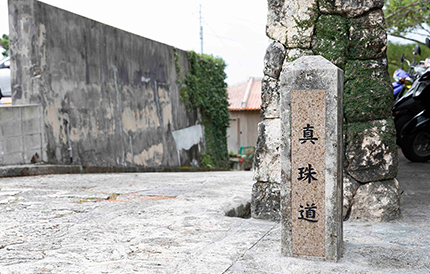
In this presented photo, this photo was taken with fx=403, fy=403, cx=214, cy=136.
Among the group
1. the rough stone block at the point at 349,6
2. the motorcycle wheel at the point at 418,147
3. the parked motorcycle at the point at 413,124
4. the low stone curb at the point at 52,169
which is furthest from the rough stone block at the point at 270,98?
the motorcycle wheel at the point at 418,147

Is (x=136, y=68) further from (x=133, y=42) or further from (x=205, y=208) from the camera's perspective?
(x=205, y=208)

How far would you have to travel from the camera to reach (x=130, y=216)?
3518 millimetres

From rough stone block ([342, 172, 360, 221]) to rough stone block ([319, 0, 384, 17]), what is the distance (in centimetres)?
138

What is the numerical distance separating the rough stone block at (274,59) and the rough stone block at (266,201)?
3.23 feet

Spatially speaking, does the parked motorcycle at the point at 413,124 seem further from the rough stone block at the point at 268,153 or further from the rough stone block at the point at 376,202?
the rough stone block at the point at 268,153

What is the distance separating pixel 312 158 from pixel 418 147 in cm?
556

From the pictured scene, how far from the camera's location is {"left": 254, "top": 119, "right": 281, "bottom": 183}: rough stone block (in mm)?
3551

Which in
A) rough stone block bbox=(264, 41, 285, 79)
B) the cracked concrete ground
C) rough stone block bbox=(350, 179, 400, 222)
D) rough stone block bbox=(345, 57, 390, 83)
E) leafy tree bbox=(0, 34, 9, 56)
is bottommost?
the cracked concrete ground

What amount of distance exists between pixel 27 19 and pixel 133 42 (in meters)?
2.72

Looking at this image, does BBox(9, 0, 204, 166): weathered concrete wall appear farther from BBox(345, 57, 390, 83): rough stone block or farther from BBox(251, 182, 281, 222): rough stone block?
BBox(345, 57, 390, 83): rough stone block

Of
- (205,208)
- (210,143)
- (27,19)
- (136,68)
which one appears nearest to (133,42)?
(136,68)

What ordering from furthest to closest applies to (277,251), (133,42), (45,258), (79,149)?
(133,42) → (79,149) → (277,251) → (45,258)

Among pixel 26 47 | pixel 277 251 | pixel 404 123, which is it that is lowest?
pixel 277 251

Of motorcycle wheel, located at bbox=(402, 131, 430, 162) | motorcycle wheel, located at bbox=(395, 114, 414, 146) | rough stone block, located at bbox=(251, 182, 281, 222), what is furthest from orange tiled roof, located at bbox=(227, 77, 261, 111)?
rough stone block, located at bbox=(251, 182, 281, 222)
